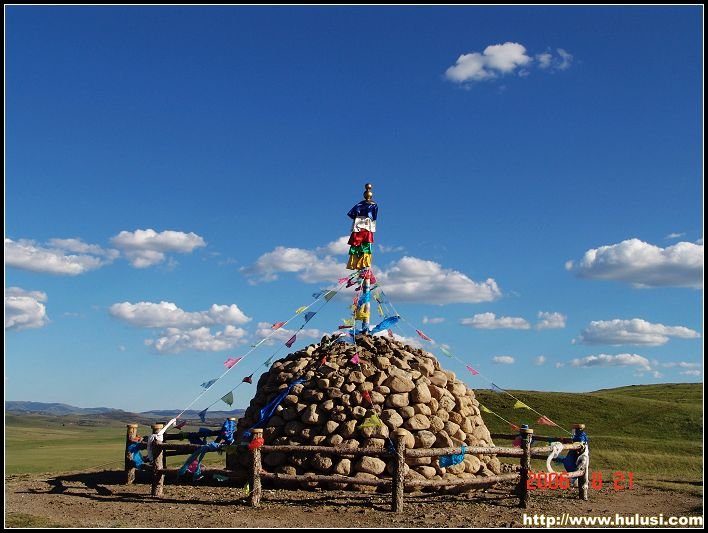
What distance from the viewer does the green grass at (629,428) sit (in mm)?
21938

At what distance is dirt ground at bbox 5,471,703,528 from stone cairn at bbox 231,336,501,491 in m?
0.62

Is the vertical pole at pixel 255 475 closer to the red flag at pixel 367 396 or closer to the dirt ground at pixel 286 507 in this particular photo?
the dirt ground at pixel 286 507

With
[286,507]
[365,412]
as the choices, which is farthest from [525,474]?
[286,507]

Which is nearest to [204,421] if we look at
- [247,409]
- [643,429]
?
[247,409]

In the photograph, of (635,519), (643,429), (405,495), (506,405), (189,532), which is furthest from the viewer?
(506,405)

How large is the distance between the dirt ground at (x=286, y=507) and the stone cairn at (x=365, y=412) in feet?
2.03

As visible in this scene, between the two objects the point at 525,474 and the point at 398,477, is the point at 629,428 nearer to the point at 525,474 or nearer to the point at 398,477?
the point at 525,474

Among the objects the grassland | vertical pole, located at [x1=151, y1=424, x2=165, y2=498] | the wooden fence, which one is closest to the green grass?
the grassland

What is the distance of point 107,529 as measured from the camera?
33.2ft

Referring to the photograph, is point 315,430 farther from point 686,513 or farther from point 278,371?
point 686,513

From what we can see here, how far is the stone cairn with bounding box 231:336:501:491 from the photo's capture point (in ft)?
44.3

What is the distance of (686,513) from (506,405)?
63.4 feet

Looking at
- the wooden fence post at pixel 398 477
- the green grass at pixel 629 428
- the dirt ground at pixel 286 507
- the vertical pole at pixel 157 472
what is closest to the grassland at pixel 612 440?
the green grass at pixel 629 428

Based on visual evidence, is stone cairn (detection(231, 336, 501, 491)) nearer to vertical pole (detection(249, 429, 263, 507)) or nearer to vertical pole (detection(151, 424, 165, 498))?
vertical pole (detection(249, 429, 263, 507))
